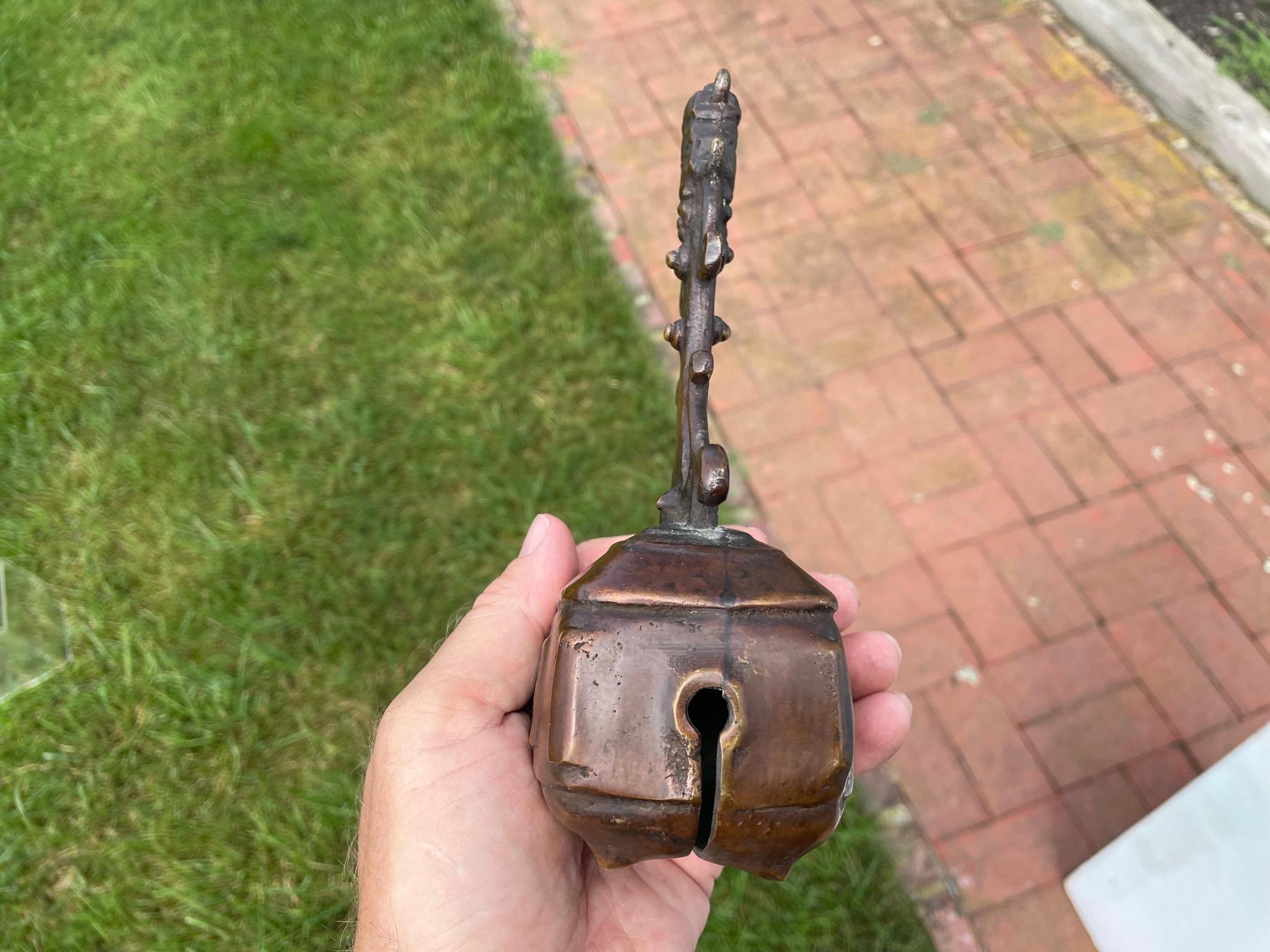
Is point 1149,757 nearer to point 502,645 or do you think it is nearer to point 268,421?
point 502,645

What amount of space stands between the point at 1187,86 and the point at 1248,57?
0.43m

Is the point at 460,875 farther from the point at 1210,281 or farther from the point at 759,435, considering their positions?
the point at 1210,281

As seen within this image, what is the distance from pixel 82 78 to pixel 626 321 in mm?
3050

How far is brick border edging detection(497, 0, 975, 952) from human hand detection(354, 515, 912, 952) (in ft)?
2.63

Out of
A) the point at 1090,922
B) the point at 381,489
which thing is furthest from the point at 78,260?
the point at 1090,922

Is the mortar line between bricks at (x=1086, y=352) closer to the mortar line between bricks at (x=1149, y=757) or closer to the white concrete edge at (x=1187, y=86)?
the white concrete edge at (x=1187, y=86)

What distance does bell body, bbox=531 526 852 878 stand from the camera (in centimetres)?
129

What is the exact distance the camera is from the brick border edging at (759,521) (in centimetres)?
270

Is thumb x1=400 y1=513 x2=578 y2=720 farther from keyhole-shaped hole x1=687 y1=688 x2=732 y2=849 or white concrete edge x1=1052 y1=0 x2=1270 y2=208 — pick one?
white concrete edge x1=1052 y1=0 x2=1270 y2=208

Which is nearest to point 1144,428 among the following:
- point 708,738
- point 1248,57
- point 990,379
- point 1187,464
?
point 1187,464

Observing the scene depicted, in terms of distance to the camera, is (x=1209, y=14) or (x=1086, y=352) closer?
(x=1086, y=352)

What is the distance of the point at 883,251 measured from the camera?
3.91 meters

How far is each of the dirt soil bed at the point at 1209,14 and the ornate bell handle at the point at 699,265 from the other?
3.95m

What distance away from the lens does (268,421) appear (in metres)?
3.48
